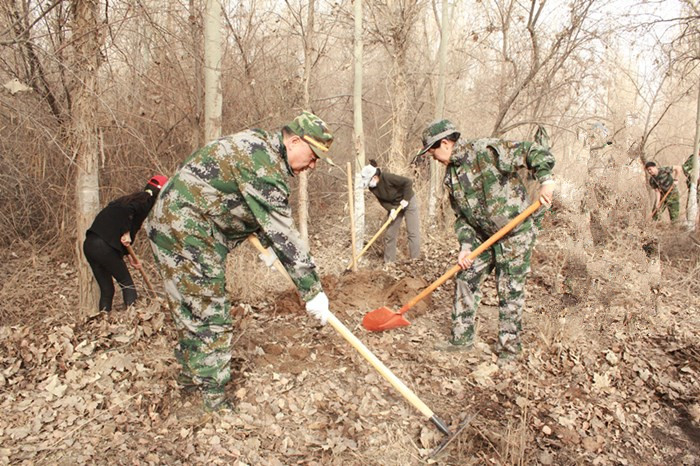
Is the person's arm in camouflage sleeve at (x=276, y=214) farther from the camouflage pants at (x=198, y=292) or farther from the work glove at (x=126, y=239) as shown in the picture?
the work glove at (x=126, y=239)

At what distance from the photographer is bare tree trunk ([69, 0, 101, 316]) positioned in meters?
3.93

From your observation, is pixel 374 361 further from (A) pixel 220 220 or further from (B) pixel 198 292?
(A) pixel 220 220

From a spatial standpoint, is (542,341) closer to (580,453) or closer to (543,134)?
(580,453)

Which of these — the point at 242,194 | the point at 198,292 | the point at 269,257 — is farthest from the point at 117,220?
the point at 242,194

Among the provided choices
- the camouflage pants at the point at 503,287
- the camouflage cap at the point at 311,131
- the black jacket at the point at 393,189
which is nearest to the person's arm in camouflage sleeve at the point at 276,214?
the camouflage cap at the point at 311,131

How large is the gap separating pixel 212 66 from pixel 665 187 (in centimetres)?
926

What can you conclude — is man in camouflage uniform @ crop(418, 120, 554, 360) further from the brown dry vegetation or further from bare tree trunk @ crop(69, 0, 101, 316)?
bare tree trunk @ crop(69, 0, 101, 316)

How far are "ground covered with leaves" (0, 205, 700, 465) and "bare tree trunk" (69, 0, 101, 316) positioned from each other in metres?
0.80

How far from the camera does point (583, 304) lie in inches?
212

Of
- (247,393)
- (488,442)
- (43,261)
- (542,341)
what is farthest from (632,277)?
(43,261)

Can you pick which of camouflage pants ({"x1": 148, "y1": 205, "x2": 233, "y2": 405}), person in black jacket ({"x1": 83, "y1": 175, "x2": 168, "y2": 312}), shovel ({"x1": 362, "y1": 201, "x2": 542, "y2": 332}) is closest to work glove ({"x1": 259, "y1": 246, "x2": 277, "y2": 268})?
camouflage pants ({"x1": 148, "y1": 205, "x2": 233, "y2": 405})

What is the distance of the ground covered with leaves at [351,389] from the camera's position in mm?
2947

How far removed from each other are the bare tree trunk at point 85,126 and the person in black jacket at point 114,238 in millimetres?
101

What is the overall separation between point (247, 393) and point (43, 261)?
5.13 metres
